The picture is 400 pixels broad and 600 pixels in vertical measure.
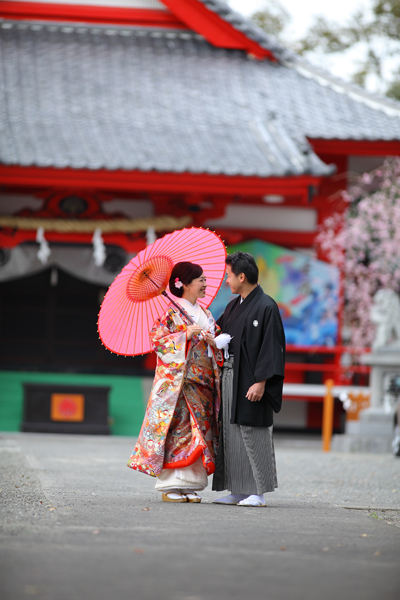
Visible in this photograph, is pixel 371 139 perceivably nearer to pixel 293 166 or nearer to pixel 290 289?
pixel 293 166

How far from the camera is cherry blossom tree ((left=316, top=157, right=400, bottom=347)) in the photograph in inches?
454

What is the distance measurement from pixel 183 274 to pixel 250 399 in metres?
0.89

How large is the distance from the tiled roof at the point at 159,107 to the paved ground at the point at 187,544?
5.32 meters

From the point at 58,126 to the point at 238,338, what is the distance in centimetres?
711

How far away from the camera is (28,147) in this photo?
10484 millimetres

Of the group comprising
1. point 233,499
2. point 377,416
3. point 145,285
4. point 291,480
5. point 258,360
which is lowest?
point 377,416

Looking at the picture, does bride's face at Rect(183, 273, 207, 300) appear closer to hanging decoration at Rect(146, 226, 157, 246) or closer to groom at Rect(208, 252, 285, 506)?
groom at Rect(208, 252, 285, 506)

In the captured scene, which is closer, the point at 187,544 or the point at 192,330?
the point at 187,544

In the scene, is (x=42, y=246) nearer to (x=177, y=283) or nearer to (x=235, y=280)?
(x=177, y=283)

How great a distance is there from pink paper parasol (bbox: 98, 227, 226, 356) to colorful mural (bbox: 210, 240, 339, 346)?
20.5 feet

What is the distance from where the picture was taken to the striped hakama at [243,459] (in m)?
4.89

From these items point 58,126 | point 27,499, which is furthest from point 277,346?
point 58,126

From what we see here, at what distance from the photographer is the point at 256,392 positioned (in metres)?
4.86

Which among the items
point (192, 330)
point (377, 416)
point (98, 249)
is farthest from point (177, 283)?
point (98, 249)
